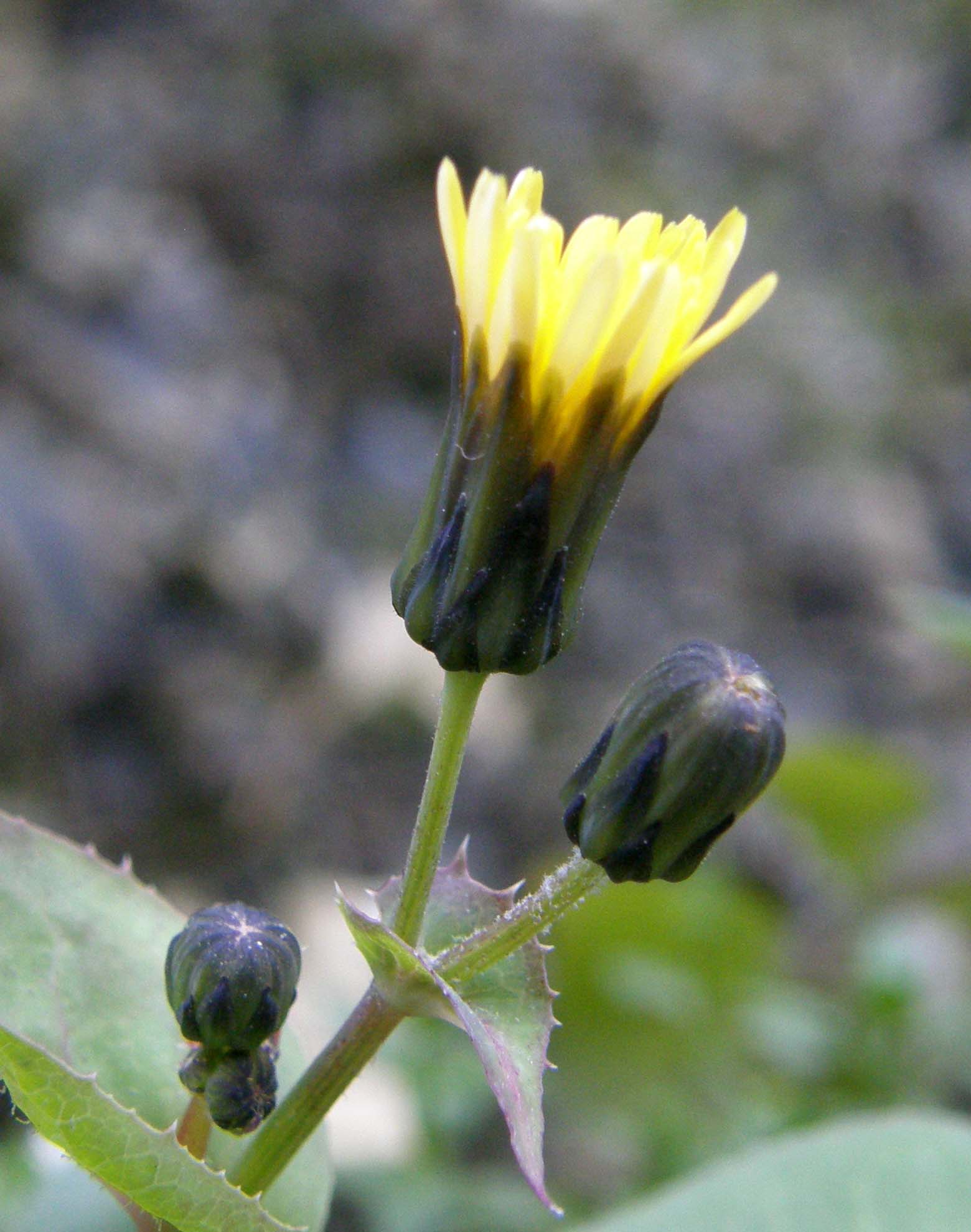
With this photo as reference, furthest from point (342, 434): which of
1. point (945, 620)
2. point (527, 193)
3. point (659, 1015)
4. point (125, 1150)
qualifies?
point (125, 1150)

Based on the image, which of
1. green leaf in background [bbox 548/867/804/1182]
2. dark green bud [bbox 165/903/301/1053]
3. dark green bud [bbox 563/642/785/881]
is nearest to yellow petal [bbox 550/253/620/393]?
dark green bud [bbox 563/642/785/881]

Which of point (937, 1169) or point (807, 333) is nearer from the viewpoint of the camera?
point (937, 1169)

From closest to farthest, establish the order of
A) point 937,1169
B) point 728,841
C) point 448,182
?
1. point 448,182
2. point 937,1169
3. point 728,841

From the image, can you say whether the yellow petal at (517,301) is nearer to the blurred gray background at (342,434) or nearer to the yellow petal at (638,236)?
the yellow petal at (638,236)

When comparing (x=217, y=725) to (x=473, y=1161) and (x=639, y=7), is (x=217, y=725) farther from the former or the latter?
(x=639, y=7)

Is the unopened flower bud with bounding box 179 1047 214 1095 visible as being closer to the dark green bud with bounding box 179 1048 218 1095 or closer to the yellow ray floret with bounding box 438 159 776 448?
the dark green bud with bounding box 179 1048 218 1095

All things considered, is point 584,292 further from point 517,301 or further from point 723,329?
point 723,329

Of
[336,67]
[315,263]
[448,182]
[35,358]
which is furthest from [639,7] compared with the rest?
[448,182]
